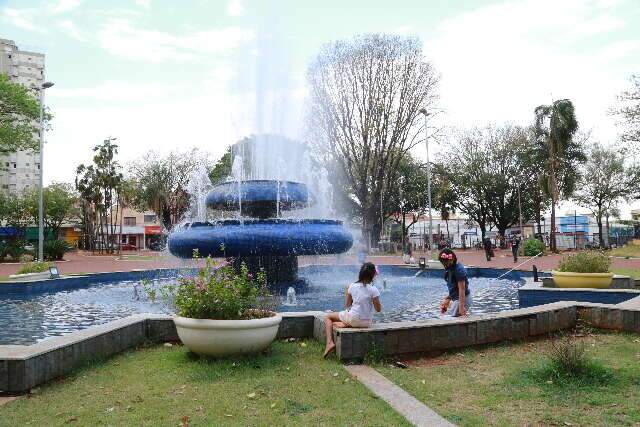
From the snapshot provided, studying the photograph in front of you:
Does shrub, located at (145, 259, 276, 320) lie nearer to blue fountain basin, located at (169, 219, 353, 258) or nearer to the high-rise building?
blue fountain basin, located at (169, 219, 353, 258)

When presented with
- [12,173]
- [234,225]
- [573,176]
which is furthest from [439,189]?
[12,173]

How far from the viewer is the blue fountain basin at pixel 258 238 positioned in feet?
40.0

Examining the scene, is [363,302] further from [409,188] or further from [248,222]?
[409,188]

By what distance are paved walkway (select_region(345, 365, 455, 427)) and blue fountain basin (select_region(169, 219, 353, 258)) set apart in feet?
21.1

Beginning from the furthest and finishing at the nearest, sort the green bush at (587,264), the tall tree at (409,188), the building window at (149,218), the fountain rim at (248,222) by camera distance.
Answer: the building window at (149,218), the tall tree at (409,188), the fountain rim at (248,222), the green bush at (587,264)

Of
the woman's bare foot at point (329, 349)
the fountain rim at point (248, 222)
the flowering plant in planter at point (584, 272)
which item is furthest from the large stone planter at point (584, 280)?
the woman's bare foot at point (329, 349)

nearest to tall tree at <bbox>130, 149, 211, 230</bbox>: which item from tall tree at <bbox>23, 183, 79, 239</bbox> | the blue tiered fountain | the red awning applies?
tall tree at <bbox>23, 183, 79, 239</bbox>

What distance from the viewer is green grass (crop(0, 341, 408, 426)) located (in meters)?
4.40

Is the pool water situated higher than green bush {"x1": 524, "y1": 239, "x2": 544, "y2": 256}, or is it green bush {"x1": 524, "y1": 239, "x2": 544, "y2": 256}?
green bush {"x1": 524, "y1": 239, "x2": 544, "y2": 256}

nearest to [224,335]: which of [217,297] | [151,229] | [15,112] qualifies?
[217,297]

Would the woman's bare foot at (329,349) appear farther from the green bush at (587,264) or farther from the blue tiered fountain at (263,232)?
the green bush at (587,264)

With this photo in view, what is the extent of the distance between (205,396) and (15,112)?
1285 inches

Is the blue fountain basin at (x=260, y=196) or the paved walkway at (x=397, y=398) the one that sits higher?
the blue fountain basin at (x=260, y=196)

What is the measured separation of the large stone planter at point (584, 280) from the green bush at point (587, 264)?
0.24 meters
